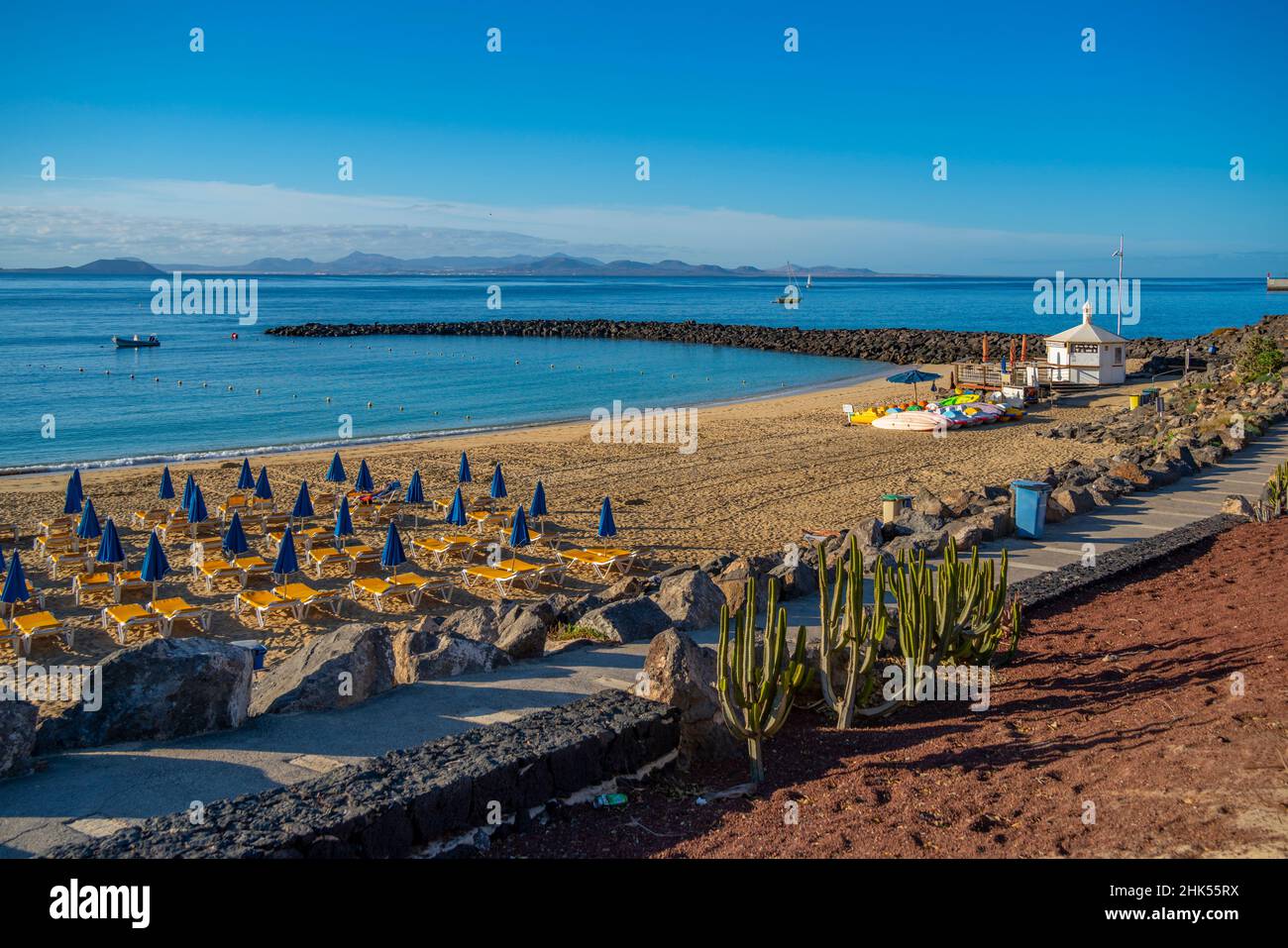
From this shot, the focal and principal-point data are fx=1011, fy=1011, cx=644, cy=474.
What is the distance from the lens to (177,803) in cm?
569

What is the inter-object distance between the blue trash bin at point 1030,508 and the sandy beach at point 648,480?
4525 millimetres

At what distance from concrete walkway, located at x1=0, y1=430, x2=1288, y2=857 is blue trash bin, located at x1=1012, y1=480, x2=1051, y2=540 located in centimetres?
427

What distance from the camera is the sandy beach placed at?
49.1 feet

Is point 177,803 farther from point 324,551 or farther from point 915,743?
point 324,551

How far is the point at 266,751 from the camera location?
650cm

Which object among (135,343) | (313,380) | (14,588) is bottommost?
(14,588)

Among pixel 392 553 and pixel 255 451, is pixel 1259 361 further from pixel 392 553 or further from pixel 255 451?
pixel 255 451

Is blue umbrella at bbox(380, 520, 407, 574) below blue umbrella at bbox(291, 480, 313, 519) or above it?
below

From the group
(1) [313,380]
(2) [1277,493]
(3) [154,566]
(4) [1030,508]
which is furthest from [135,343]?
(2) [1277,493]

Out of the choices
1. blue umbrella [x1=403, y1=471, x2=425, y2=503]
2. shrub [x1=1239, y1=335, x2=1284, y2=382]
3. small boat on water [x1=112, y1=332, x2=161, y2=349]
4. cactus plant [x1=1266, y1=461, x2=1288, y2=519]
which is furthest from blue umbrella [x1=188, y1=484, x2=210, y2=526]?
small boat on water [x1=112, y1=332, x2=161, y2=349]

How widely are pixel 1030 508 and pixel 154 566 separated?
11.5 meters

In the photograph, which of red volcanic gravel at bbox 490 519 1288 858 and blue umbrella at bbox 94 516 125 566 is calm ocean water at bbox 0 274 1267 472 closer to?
blue umbrella at bbox 94 516 125 566

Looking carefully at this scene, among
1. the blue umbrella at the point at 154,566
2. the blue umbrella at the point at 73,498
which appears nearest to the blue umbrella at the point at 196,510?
the blue umbrella at the point at 73,498

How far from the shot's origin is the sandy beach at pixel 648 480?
49.1 ft
